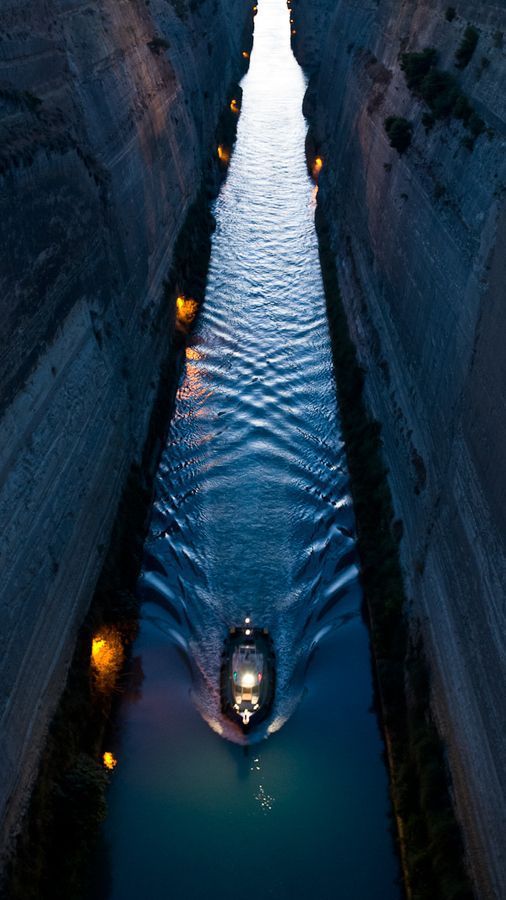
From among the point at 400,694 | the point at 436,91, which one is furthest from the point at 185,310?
the point at 400,694

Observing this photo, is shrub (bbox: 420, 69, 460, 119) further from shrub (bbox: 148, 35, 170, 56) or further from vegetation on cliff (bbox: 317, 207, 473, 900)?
shrub (bbox: 148, 35, 170, 56)

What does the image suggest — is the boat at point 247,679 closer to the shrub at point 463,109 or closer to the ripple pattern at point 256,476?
the ripple pattern at point 256,476

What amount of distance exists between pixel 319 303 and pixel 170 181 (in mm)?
5295

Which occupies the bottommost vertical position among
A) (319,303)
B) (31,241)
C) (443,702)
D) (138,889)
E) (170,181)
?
(138,889)

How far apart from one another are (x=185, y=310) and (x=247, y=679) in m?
11.7

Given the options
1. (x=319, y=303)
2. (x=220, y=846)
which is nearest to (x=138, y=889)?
(x=220, y=846)

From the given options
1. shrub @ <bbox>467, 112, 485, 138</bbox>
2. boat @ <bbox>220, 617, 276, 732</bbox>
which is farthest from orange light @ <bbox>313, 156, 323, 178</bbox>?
boat @ <bbox>220, 617, 276, 732</bbox>

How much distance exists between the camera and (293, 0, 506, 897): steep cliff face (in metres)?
8.48

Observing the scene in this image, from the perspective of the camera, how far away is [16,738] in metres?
8.45

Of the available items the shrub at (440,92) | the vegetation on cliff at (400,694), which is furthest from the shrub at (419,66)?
the vegetation on cliff at (400,694)

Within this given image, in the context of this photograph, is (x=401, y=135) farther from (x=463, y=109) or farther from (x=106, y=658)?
(x=106, y=658)

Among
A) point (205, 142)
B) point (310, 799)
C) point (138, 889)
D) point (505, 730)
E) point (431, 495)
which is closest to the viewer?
point (505, 730)

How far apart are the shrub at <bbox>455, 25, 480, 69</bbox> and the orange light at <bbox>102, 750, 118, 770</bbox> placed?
13096 millimetres

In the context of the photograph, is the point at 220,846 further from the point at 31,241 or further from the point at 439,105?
the point at 439,105
